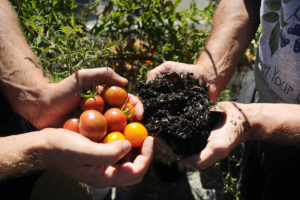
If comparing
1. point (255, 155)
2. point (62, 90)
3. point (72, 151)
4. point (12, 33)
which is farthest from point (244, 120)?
point (12, 33)

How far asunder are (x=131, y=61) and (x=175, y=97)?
85 cm

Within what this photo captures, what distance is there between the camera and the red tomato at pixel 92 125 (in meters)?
1.34

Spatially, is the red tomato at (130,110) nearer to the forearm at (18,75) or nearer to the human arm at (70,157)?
the human arm at (70,157)

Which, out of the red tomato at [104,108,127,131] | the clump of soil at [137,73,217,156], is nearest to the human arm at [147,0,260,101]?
the clump of soil at [137,73,217,156]

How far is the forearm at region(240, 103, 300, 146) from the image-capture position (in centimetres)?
133

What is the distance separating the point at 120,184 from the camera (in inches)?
50.5

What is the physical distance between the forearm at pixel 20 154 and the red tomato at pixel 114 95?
1.50 feet

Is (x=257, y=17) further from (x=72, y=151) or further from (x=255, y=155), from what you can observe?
(x=72, y=151)

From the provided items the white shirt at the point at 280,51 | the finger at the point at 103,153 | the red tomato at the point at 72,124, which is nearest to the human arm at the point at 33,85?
the red tomato at the point at 72,124

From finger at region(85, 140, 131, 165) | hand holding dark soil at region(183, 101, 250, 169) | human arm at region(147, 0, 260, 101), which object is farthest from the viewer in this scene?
human arm at region(147, 0, 260, 101)

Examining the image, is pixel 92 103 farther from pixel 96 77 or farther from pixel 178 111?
pixel 178 111

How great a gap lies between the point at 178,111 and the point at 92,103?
1.74 feet

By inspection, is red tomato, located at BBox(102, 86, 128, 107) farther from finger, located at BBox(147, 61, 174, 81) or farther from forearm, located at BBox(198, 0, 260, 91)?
forearm, located at BBox(198, 0, 260, 91)

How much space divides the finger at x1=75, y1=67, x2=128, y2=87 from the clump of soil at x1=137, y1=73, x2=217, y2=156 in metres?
0.17
